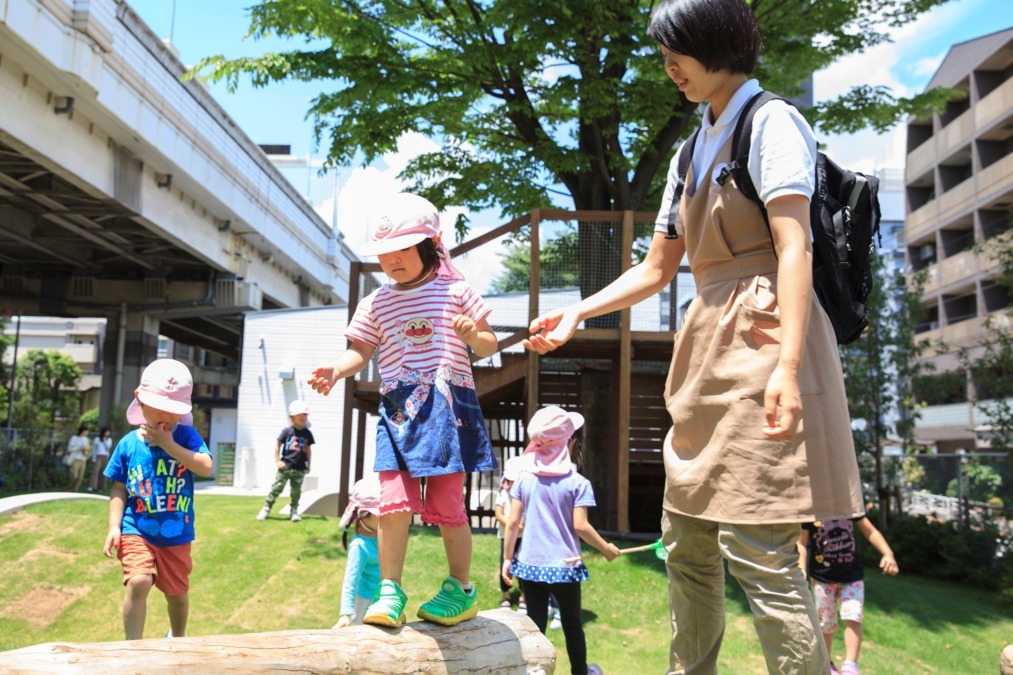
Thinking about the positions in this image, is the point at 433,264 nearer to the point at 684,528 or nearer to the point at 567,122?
the point at 684,528

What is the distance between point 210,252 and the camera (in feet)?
93.0

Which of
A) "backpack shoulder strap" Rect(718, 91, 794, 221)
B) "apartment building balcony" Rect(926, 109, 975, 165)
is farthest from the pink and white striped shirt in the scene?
"apartment building balcony" Rect(926, 109, 975, 165)

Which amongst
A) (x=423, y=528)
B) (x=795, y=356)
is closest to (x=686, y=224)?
(x=795, y=356)

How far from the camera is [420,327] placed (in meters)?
3.58

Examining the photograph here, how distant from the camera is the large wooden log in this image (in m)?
2.80

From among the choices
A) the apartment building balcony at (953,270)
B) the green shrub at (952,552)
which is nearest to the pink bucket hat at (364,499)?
the green shrub at (952,552)

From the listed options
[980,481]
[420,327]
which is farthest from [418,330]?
[980,481]

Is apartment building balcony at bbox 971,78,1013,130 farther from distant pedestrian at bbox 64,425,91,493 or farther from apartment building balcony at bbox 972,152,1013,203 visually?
distant pedestrian at bbox 64,425,91,493

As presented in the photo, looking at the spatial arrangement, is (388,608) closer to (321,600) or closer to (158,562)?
(158,562)

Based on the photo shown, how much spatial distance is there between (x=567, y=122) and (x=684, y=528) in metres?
12.5

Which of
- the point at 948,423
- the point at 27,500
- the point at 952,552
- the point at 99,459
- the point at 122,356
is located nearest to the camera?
the point at 27,500

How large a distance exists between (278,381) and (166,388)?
25369 millimetres

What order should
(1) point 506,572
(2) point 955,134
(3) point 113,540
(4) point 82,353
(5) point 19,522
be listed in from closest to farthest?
(3) point 113,540 → (1) point 506,572 → (5) point 19,522 → (2) point 955,134 → (4) point 82,353

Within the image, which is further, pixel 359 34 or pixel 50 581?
pixel 359 34
